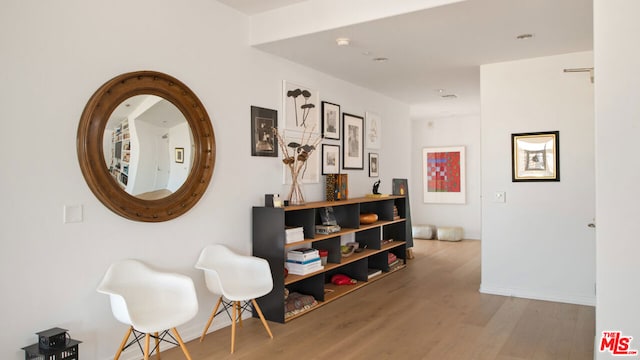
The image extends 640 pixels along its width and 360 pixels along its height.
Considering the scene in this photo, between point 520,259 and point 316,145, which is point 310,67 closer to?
point 316,145

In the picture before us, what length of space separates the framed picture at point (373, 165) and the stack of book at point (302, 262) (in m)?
2.41

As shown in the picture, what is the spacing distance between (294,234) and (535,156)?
2.69 meters

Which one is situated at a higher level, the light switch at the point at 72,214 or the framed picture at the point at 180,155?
the framed picture at the point at 180,155

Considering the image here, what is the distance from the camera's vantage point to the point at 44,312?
108 inches

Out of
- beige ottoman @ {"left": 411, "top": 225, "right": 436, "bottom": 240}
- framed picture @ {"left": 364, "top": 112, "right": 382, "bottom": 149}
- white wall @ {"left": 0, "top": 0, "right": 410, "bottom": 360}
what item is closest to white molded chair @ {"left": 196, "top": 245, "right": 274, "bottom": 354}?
white wall @ {"left": 0, "top": 0, "right": 410, "bottom": 360}

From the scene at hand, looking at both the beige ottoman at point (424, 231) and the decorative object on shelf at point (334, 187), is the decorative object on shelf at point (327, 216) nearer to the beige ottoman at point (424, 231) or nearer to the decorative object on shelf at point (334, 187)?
the decorative object on shelf at point (334, 187)

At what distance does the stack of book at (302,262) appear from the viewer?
4.36 metres

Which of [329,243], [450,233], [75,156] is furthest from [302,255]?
[450,233]

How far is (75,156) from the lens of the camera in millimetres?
2893

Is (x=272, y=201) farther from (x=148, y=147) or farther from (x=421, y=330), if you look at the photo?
(x=421, y=330)

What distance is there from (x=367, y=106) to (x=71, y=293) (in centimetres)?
462

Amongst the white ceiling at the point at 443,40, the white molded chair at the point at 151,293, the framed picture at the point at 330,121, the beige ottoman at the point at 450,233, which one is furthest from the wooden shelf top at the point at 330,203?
the beige ottoman at the point at 450,233

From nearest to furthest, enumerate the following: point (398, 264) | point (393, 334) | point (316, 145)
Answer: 1. point (393, 334)
2. point (316, 145)
3. point (398, 264)

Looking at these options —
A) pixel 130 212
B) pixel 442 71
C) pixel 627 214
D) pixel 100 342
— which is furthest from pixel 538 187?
pixel 100 342
